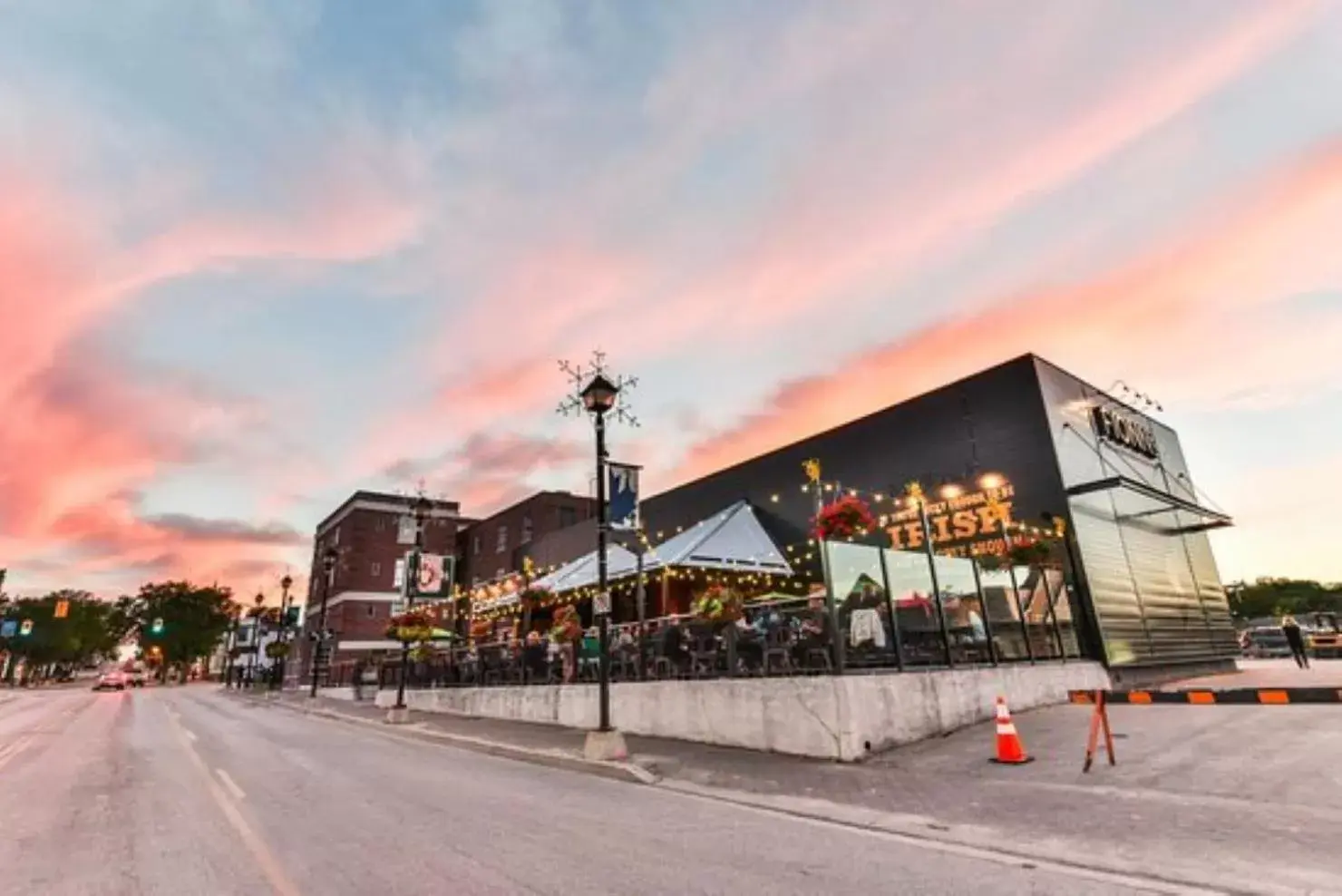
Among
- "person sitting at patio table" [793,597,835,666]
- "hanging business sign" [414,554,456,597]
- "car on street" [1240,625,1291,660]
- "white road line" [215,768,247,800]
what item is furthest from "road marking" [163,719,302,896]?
"car on street" [1240,625,1291,660]

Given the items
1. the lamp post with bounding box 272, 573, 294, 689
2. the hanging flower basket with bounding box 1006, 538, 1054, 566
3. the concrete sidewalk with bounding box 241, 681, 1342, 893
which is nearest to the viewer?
the concrete sidewalk with bounding box 241, 681, 1342, 893

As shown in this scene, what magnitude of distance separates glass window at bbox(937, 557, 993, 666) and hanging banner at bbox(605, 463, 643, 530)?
18.9 ft

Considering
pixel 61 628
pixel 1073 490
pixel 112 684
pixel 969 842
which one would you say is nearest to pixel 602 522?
pixel 969 842

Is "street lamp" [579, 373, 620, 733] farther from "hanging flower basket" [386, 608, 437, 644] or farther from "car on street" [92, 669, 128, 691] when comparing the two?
"car on street" [92, 669, 128, 691]

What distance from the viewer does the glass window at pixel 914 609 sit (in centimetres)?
1177

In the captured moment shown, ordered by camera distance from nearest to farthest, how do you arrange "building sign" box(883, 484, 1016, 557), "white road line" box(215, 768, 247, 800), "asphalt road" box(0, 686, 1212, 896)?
"asphalt road" box(0, 686, 1212, 896), "white road line" box(215, 768, 247, 800), "building sign" box(883, 484, 1016, 557)

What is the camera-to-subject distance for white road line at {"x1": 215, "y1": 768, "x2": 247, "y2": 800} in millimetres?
8727

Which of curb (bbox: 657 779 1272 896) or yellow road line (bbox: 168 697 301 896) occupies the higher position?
yellow road line (bbox: 168 697 301 896)

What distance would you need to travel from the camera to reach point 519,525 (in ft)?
159

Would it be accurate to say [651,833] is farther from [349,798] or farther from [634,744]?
[634,744]

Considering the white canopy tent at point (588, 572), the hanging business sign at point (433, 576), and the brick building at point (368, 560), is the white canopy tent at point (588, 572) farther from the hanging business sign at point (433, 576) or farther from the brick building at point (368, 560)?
the brick building at point (368, 560)

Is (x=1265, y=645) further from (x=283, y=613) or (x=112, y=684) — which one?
(x=112, y=684)

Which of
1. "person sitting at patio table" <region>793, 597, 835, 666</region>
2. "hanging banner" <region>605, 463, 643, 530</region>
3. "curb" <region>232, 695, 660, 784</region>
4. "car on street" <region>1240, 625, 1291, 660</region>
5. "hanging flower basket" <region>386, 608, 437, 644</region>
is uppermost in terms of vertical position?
"hanging banner" <region>605, 463, 643, 530</region>

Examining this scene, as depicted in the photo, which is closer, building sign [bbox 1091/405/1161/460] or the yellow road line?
the yellow road line
